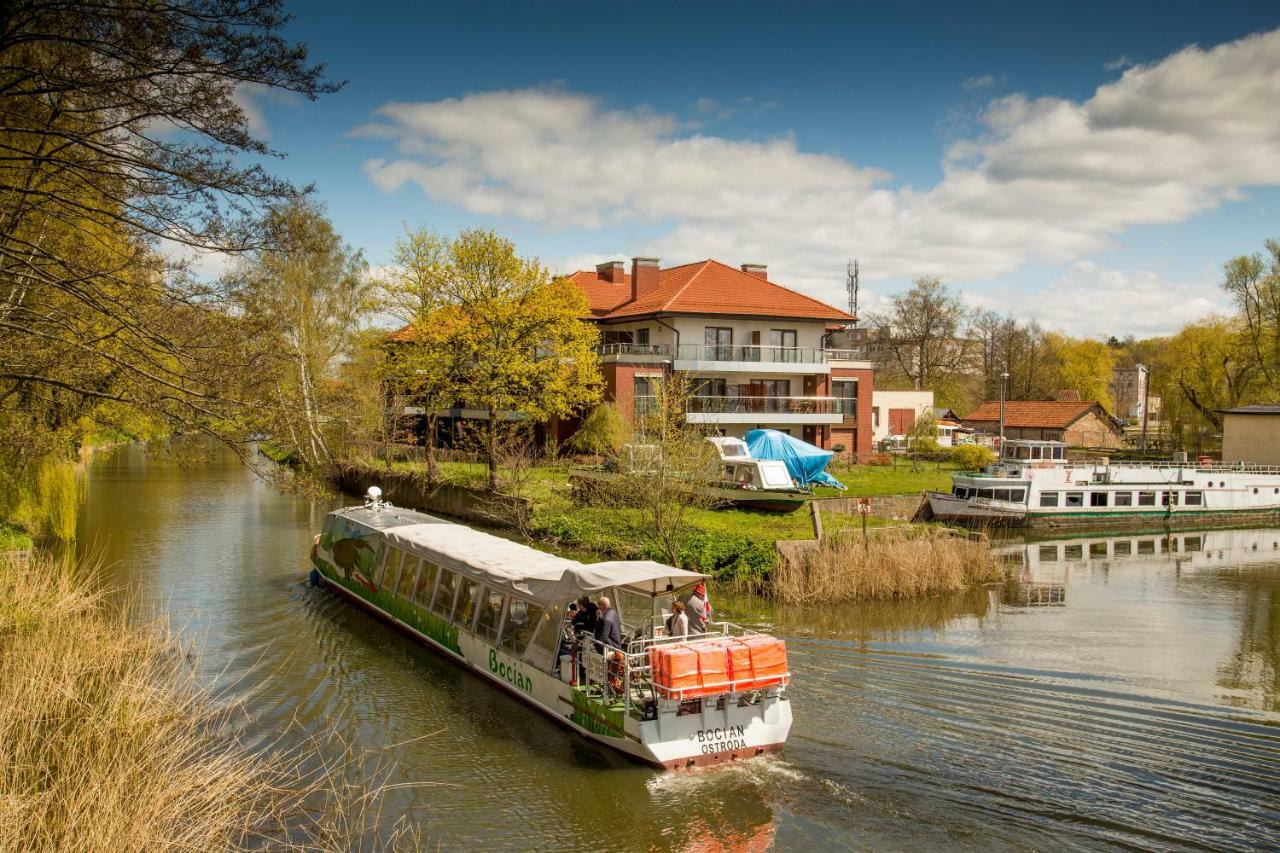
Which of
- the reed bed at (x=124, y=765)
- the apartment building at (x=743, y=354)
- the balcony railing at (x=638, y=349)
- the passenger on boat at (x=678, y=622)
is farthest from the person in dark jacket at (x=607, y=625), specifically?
the balcony railing at (x=638, y=349)

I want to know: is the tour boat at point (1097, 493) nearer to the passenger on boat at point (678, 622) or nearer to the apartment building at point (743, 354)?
the apartment building at point (743, 354)

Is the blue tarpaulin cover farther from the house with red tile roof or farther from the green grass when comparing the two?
the house with red tile roof

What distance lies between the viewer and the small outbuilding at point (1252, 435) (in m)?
54.0

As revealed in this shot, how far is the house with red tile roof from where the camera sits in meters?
71.5

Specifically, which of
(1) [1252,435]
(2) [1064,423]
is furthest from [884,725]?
(2) [1064,423]

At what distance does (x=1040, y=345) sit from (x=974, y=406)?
38.2ft

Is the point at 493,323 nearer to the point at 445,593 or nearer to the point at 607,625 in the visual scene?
the point at 445,593

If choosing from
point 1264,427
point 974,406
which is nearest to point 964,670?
point 1264,427

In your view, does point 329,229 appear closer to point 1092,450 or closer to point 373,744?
point 373,744

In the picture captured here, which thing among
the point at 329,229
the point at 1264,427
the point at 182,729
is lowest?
the point at 182,729

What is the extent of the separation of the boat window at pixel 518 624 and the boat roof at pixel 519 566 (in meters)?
0.27

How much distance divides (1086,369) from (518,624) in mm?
85626

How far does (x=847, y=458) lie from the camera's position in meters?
51.6

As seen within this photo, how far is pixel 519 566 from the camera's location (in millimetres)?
17922
